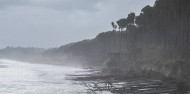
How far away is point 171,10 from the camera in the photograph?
391 ft

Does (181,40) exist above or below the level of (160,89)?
above

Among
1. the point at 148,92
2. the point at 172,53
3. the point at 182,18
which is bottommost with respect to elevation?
the point at 148,92

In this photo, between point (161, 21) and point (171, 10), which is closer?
point (171, 10)

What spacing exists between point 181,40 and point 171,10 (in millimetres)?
9105

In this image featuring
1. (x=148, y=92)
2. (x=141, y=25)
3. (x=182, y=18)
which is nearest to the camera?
(x=148, y=92)

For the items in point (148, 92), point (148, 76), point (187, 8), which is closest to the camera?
point (148, 92)

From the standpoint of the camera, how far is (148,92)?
6134 cm

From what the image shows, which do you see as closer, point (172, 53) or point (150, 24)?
point (172, 53)

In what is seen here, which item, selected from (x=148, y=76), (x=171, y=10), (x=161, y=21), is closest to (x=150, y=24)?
(x=161, y=21)

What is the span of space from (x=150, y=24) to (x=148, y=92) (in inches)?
3381

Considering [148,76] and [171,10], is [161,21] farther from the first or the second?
[148,76]

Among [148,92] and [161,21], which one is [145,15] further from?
[148,92]

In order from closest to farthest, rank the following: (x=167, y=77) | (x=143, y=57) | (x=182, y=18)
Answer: (x=167, y=77) < (x=182, y=18) < (x=143, y=57)

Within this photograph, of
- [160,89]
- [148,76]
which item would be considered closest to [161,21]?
[148,76]
